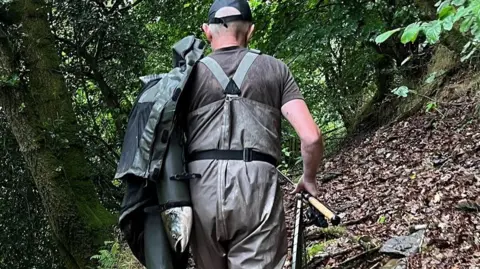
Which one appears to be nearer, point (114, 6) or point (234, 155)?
point (234, 155)

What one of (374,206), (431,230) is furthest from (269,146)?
(374,206)

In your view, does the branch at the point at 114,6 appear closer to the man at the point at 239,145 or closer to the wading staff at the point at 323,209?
the man at the point at 239,145

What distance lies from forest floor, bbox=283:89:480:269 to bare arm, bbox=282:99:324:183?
145 cm

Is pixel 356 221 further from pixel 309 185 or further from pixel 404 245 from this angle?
pixel 309 185

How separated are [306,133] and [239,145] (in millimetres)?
318

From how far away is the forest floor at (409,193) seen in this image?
13.9ft

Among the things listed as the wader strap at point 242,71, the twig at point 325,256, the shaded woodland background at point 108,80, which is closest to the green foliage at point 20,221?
the shaded woodland background at point 108,80

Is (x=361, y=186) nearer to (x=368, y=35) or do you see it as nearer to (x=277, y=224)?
(x=368, y=35)

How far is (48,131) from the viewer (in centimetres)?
768

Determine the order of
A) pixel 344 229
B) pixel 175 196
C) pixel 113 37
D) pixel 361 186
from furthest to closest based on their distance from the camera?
pixel 113 37 < pixel 361 186 < pixel 344 229 < pixel 175 196

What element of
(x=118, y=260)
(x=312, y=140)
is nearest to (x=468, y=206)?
(x=312, y=140)

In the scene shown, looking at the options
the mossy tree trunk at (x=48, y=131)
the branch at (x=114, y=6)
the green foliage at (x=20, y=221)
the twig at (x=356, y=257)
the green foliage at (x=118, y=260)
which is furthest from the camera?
the green foliage at (x=20, y=221)

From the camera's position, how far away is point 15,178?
9.57 m

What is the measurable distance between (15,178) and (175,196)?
7.43 m
